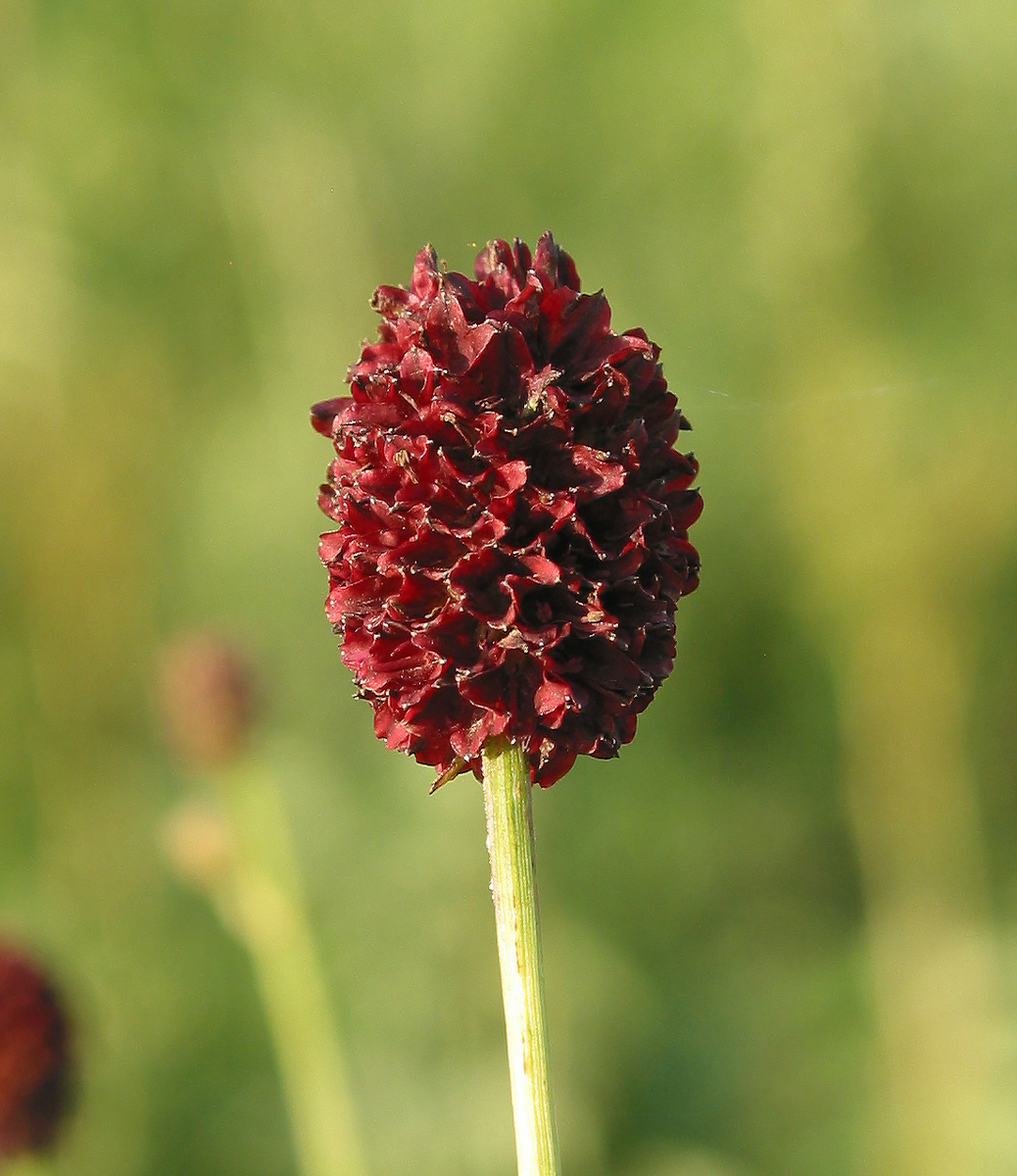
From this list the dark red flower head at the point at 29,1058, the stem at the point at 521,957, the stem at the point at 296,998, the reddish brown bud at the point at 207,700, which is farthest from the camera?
the reddish brown bud at the point at 207,700

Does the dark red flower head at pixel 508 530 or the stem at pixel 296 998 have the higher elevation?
the dark red flower head at pixel 508 530

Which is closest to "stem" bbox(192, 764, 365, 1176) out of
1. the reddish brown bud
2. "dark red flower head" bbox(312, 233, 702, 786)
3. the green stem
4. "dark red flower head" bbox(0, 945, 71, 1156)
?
the green stem

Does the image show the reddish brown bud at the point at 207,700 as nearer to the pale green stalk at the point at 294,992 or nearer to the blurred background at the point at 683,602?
the pale green stalk at the point at 294,992

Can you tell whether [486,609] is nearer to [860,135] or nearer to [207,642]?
[207,642]

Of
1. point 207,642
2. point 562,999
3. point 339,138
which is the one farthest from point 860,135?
point 562,999

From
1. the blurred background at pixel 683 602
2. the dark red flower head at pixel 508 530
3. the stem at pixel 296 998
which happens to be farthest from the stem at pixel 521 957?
the blurred background at pixel 683 602

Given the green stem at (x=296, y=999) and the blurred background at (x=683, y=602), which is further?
the blurred background at (x=683, y=602)
